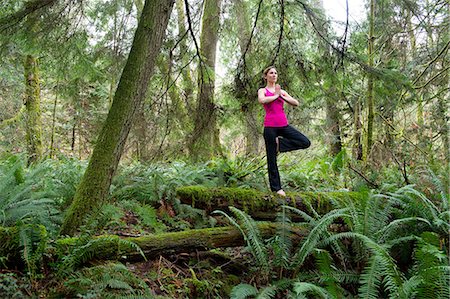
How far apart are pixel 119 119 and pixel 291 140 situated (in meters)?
2.50

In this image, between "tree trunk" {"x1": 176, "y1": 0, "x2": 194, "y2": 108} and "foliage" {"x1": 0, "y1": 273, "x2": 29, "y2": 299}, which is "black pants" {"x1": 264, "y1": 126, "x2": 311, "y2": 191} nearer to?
"tree trunk" {"x1": 176, "y1": 0, "x2": 194, "y2": 108}

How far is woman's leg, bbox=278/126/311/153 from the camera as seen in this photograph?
5.05 m

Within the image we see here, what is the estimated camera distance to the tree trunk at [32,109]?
30.7ft

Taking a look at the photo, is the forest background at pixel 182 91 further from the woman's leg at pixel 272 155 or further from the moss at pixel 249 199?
the woman's leg at pixel 272 155

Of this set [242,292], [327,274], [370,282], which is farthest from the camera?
[327,274]

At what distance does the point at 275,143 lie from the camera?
506 cm

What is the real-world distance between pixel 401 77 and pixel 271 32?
2350 mm

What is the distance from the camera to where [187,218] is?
190 inches

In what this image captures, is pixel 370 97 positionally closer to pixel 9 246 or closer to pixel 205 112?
pixel 205 112

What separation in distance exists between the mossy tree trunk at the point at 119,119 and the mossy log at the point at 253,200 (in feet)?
4.62

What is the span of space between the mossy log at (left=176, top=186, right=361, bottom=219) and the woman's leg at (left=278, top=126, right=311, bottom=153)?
27.5 inches

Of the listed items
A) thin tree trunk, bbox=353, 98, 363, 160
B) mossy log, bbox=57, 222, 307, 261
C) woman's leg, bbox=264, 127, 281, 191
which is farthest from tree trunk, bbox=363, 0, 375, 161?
mossy log, bbox=57, 222, 307, 261

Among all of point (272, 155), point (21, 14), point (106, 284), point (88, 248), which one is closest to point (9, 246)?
point (88, 248)

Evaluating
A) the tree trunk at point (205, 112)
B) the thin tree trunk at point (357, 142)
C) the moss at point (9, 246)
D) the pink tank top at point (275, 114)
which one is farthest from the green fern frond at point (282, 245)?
the thin tree trunk at point (357, 142)
